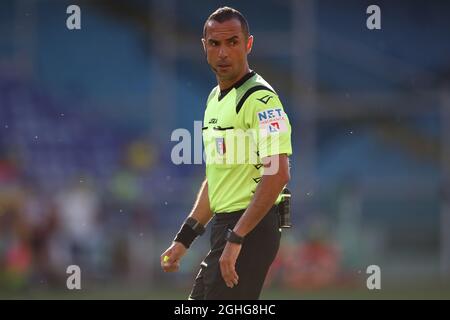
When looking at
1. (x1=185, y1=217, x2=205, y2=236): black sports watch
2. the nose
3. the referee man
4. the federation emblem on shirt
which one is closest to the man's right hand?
(x1=185, y1=217, x2=205, y2=236): black sports watch

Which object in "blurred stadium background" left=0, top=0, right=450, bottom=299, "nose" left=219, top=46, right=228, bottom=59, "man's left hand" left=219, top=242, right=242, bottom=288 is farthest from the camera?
"blurred stadium background" left=0, top=0, right=450, bottom=299

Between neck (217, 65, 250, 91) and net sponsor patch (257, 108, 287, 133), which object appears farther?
neck (217, 65, 250, 91)

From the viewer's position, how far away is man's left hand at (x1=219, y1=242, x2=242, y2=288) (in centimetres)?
552

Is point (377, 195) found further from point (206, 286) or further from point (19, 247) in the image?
point (206, 286)

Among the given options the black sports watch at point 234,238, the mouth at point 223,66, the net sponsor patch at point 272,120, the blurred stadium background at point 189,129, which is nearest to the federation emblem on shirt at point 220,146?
the net sponsor patch at point 272,120

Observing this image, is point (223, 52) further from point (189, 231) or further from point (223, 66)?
point (189, 231)

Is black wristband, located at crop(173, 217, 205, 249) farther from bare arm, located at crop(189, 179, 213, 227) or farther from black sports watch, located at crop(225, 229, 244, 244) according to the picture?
black sports watch, located at crop(225, 229, 244, 244)

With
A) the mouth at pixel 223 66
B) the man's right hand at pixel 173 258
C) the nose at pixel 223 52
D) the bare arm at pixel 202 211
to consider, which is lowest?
the man's right hand at pixel 173 258

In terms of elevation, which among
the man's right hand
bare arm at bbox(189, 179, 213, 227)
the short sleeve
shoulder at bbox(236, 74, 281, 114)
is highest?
shoulder at bbox(236, 74, 281, 114)

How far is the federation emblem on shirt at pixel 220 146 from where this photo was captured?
5.89 m

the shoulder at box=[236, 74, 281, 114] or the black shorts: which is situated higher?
the shoulder at box=[236, 74, 281, 114]

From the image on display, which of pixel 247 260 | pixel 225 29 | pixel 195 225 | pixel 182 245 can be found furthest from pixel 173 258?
pixel 225 29

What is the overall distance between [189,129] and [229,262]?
47.7 feet

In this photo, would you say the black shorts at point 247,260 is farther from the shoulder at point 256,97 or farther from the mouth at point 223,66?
the mouth at point 223,66
